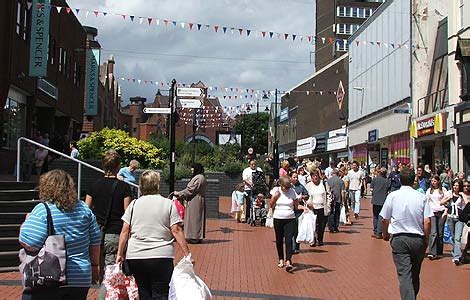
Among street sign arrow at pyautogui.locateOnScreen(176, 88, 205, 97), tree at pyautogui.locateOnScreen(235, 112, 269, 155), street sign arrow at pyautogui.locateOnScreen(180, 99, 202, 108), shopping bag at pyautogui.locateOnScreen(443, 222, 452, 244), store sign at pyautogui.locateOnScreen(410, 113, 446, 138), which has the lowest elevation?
shopping bag at pyautogui.locateOnScreen(443, 222, 452, 244)

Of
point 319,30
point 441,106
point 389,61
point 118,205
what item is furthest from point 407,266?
point 319,30

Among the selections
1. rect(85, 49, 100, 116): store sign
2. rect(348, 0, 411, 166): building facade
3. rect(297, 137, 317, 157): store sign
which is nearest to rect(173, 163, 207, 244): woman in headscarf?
rect(348, 0, 411, 166): building facade

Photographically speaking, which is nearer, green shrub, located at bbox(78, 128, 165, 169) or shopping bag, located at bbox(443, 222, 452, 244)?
shopping bag, located at bbox(443, 222, 452, 244)

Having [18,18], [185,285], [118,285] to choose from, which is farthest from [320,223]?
[18,18]

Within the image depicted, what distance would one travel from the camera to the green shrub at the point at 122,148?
19891mm

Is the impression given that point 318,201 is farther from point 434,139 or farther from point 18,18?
point 434,139

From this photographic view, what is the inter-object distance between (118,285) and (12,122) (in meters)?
18.9

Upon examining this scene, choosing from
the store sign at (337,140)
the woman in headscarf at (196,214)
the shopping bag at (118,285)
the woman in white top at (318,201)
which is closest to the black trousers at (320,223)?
the woman in white top at (318,201)

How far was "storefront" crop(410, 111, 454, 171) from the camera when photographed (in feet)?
86.5

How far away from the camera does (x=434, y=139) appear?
29000mm

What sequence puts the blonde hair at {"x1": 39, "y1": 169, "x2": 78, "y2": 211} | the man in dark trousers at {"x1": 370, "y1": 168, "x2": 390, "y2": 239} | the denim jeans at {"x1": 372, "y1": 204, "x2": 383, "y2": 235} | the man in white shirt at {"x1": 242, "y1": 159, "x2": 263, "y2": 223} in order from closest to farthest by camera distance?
the blonde hair at {"x1": 39, "y1": 169, "x2": 78, "y2": 211}, the man in dark trousers at {"x1": 370, "y1": 168, "x2": 390, "y2": 239}, the denim jeans at {"x1": 372, "y1": 204, "x2": 383, "y2": 235}, the man in white shirt at {"x1": 242, "y1": 159, "x2": 263, "y2": 223}

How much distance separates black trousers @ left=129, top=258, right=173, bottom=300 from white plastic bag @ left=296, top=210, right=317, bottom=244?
633 cm

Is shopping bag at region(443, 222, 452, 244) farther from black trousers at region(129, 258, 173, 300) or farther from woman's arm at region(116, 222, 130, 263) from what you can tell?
woman's arm at region(116, 222, 130, 263)

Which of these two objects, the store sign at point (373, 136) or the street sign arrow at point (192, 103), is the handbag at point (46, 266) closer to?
the street sign arrow at point (192, 103)
